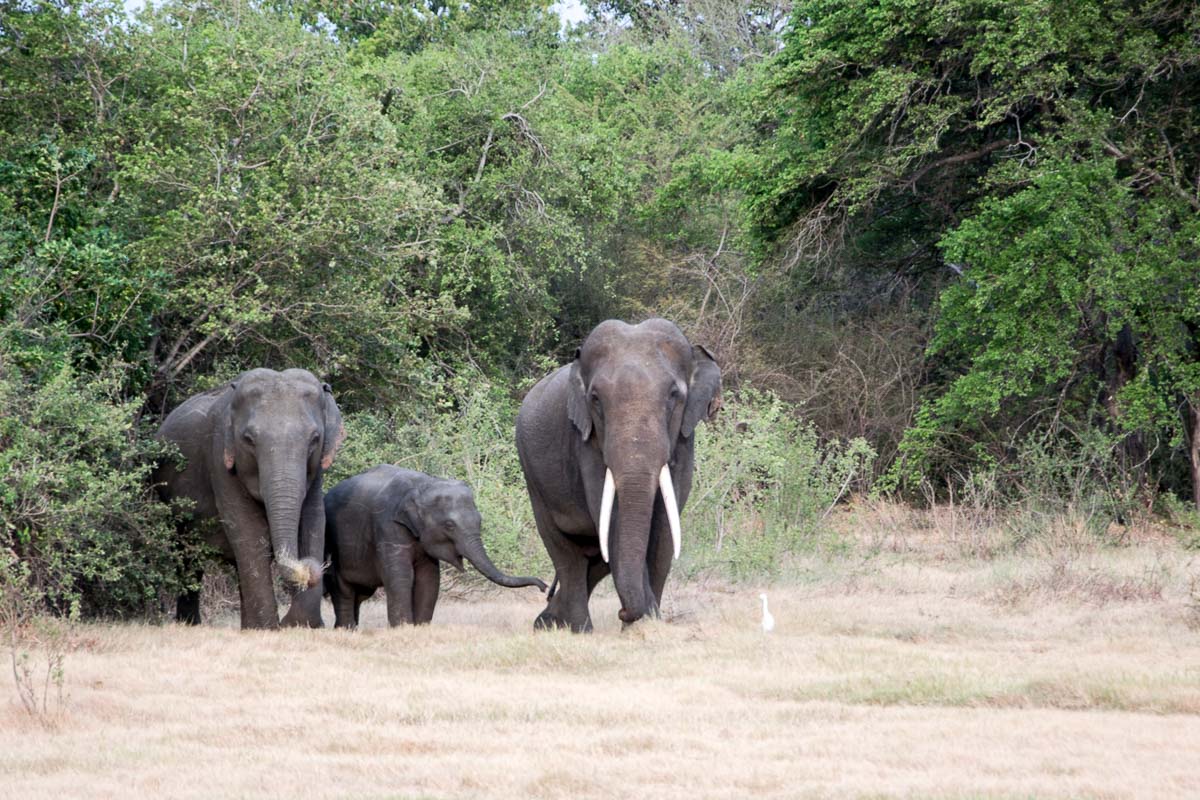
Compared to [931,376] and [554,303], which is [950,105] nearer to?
[931,376]

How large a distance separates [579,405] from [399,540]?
8.11 feet

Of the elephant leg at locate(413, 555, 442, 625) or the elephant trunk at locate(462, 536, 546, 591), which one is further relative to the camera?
the elephant leg at locate(413, 555, 442, 625)

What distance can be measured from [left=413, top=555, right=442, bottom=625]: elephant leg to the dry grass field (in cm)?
44

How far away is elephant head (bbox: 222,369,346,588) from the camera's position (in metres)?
11.8

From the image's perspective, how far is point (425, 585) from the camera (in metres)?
13.3

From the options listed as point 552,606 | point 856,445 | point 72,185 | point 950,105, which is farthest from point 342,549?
point 950,105

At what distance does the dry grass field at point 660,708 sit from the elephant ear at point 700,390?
4.84ft

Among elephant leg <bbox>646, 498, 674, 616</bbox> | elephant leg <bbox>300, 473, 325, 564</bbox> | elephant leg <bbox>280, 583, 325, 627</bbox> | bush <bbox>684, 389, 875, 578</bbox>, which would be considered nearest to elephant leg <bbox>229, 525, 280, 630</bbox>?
elephant leg <bbox>280, 583, 325, 627</bbox>

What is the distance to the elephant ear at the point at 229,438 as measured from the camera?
40.4ft

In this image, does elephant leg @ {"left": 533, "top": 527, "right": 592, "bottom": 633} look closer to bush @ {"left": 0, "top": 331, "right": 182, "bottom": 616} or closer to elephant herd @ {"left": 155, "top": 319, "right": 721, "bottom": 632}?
elephant herd @ {"left": 155, "top": 319, "right": 721, "bottom": 632}

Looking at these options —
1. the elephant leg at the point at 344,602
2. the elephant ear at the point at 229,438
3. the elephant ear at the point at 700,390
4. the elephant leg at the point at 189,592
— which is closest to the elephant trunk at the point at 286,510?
the elephant ear at the point at 229,438

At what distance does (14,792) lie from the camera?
6570 mm

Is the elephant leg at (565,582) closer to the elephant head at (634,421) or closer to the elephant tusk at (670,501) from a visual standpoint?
the elephant head at (634,421)

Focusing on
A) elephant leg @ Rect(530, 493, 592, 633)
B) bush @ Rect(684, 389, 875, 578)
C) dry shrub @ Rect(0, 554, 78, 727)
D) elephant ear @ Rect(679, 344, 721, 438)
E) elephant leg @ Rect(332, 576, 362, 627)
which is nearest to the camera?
dry shrub @ Rect(0, 554, 78, 727)
